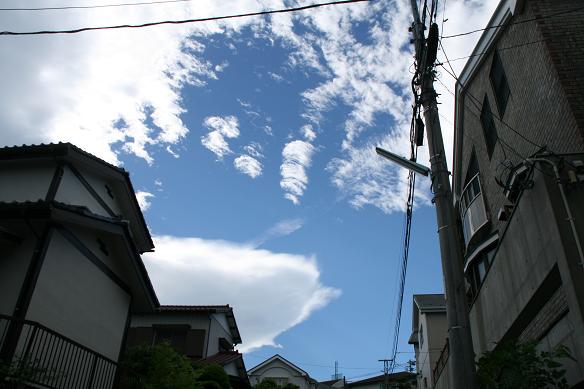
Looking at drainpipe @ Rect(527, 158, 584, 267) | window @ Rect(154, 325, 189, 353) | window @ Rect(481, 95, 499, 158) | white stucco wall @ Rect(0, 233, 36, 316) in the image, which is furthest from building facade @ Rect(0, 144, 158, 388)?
window @ Rect(154, 325, 189, 353)

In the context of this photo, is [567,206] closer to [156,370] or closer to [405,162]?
Result: [405,162]

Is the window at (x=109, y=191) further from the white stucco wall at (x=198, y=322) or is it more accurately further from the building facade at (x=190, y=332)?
the white stucco wall at (x=198, y=322)

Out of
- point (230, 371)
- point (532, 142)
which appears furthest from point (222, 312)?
point (532, 142)

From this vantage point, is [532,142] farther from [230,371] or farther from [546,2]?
[230,371]

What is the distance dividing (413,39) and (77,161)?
9614 mm

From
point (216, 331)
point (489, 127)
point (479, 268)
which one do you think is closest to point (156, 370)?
point (479, 268)

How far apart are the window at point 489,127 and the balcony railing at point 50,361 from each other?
1176 cm

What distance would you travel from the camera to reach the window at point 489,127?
43.7 feet

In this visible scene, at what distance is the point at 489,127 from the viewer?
13695 millimetres

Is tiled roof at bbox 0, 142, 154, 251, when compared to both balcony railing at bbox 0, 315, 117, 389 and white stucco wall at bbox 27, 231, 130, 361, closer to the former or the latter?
white stucco wall at bbox 27, 231, 130, 361

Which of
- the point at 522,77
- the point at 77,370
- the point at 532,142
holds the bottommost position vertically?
the point at 77,370

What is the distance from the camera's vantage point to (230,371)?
25109 mm

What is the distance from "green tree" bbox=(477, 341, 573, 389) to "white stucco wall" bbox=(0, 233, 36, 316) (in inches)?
345

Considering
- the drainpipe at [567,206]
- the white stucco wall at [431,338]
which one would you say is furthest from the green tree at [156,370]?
the white stucco wall at [431,338]
